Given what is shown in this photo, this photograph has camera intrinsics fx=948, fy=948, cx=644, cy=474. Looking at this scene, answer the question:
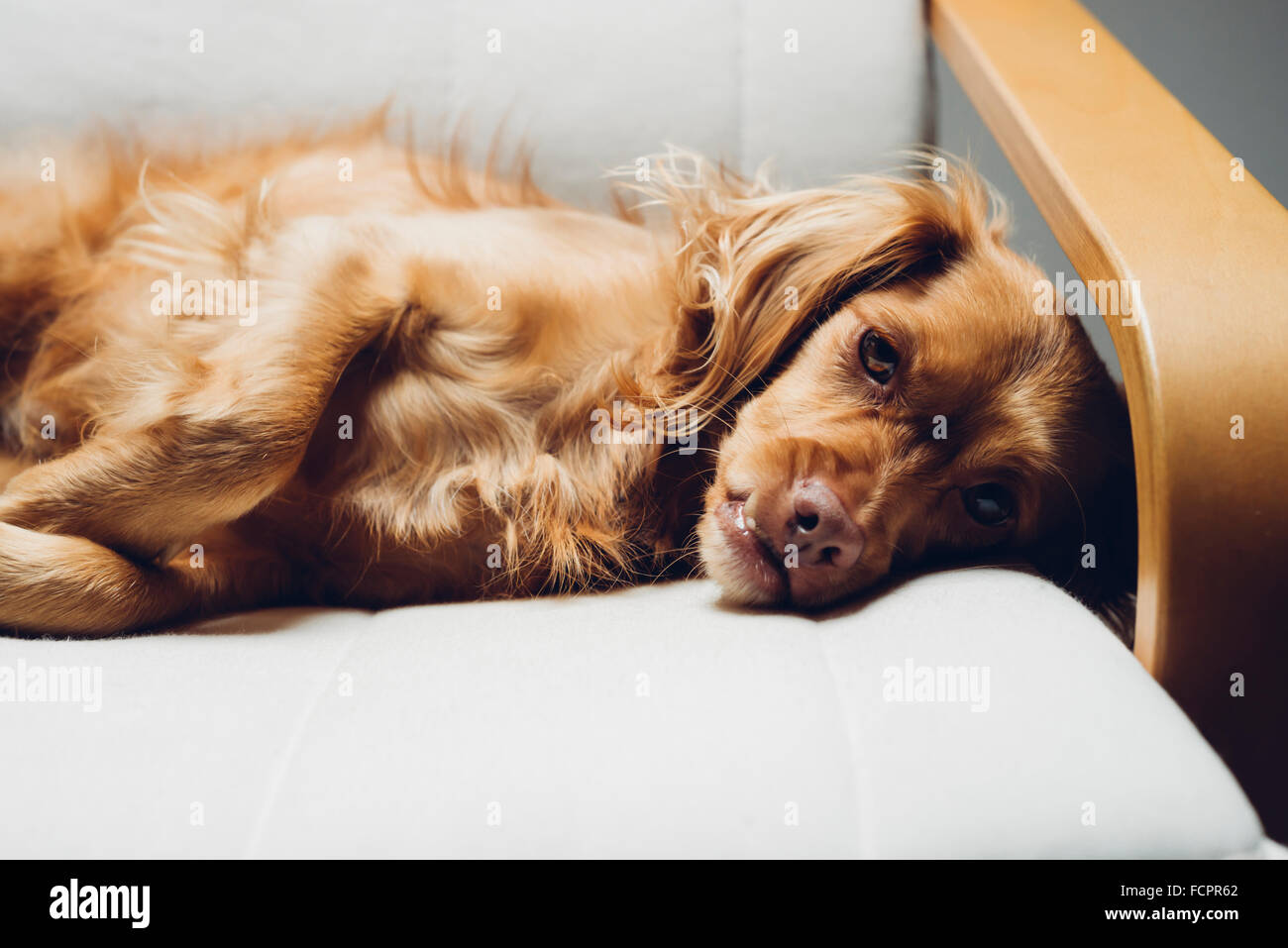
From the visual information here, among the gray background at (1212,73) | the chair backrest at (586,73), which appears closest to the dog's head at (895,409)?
the chair backrest at (586,73)

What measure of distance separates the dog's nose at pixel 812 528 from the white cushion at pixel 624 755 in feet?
0.65

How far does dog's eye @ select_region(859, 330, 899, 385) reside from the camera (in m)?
1.37

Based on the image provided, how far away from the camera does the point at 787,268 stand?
1.49 metres

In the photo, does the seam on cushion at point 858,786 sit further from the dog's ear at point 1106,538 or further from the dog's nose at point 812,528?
the dog's ear at point 1106,538

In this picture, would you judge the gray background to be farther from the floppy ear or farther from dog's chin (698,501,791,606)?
dog's chin (698,501,791,606)

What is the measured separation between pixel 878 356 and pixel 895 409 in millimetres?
93

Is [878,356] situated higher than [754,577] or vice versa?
[878,356]

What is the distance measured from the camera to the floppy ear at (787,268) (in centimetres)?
146

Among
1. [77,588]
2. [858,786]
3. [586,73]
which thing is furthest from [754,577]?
Result: [586,73]

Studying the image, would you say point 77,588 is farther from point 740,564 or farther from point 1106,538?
point 1106,538

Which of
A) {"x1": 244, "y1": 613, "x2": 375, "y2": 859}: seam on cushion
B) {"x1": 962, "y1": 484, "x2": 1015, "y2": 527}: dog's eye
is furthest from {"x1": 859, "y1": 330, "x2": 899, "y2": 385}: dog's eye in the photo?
{"x1": 244, "y1": 613, "x2": 375, "y2": 859}: seam on cushion

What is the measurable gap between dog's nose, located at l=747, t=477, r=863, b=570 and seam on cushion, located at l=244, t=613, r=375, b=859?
0.56m
